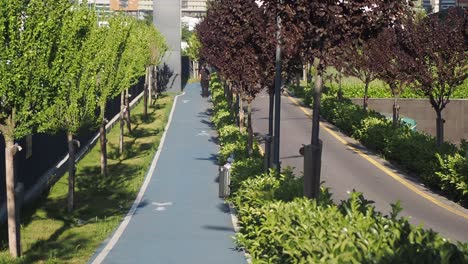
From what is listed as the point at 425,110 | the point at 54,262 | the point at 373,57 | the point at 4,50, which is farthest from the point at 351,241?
the point at 425,110

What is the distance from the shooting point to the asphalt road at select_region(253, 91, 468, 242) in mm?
16312

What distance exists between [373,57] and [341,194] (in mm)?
11500

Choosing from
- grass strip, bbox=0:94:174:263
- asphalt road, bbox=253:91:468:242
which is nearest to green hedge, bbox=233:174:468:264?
asphalt road, bbox=253:91:468:242

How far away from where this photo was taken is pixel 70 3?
48.7 ft

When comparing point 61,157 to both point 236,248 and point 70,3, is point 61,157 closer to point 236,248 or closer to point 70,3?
point 70,3

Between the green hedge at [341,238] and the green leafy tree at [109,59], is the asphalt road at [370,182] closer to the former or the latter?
the green hedge at [341,238]

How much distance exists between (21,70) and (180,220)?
5.24m

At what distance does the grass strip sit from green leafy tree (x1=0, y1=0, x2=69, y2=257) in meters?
1.12

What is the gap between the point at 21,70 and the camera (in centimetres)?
1297

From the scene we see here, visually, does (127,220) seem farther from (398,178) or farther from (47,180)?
(398,178)

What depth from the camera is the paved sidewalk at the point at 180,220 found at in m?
13.1

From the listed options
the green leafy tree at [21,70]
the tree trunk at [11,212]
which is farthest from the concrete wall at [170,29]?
the tree trunk at [11,212]

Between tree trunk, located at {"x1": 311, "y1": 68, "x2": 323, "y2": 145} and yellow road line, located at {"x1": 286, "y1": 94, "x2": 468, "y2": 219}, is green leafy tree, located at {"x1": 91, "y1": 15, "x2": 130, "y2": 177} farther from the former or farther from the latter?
tree trunk, located at {"x1": 311, "y1": 68, "x2": 323, "y2": 145}

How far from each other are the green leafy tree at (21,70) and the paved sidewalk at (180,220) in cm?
236
